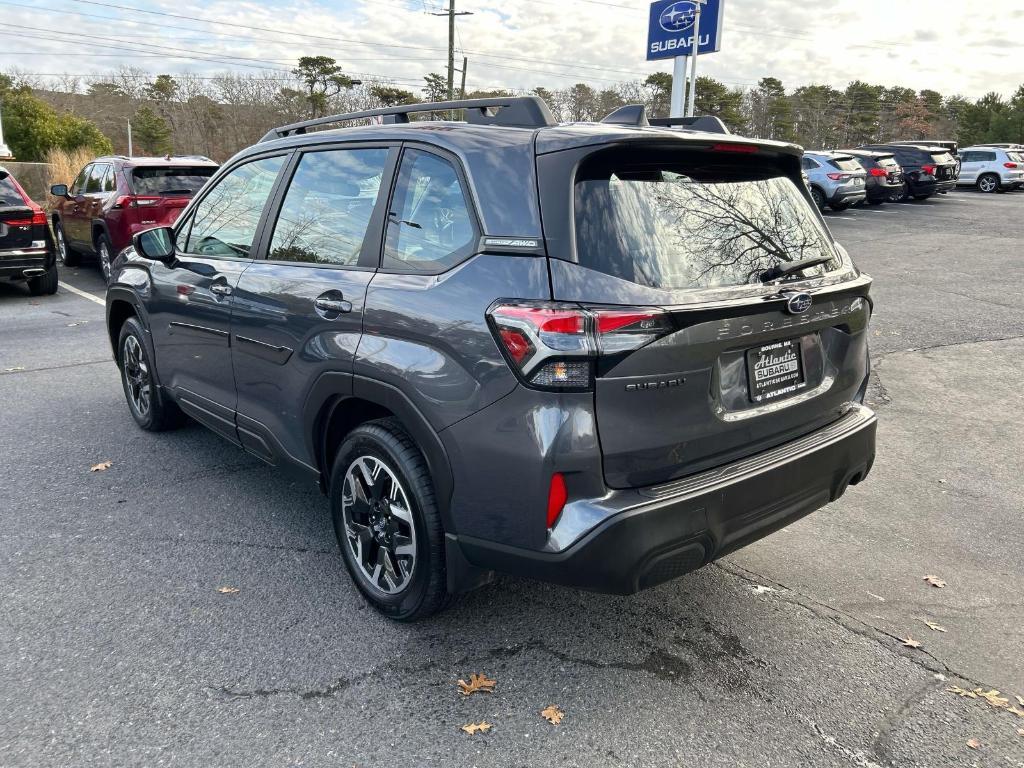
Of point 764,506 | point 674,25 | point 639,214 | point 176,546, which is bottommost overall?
point 176,546

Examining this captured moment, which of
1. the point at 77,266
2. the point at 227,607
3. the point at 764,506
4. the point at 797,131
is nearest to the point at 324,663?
the point at 227,607

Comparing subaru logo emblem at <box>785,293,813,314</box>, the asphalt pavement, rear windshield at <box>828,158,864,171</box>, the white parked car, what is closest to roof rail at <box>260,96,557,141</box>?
subaru logo emblem at <box>785,293,813,314</box>

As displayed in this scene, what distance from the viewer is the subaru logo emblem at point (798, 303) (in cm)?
272

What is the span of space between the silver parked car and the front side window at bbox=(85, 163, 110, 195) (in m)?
18.2

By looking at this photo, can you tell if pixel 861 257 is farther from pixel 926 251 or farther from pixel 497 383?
pixel 497 383

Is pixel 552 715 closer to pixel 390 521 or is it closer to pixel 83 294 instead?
pixel 390 521

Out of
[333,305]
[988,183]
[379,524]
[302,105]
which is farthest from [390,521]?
[302,105]

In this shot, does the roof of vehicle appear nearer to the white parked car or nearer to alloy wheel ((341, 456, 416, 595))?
alloy wheel ((341, 456, 416, 595))

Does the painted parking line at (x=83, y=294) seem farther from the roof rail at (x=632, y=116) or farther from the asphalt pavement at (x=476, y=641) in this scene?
the roof rail at (x=632, y=116)

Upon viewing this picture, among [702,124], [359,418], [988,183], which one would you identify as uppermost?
[988,183]

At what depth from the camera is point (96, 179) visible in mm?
11742

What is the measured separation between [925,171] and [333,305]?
1087 inches

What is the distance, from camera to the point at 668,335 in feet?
7.88

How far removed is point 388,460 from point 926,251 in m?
15.1
